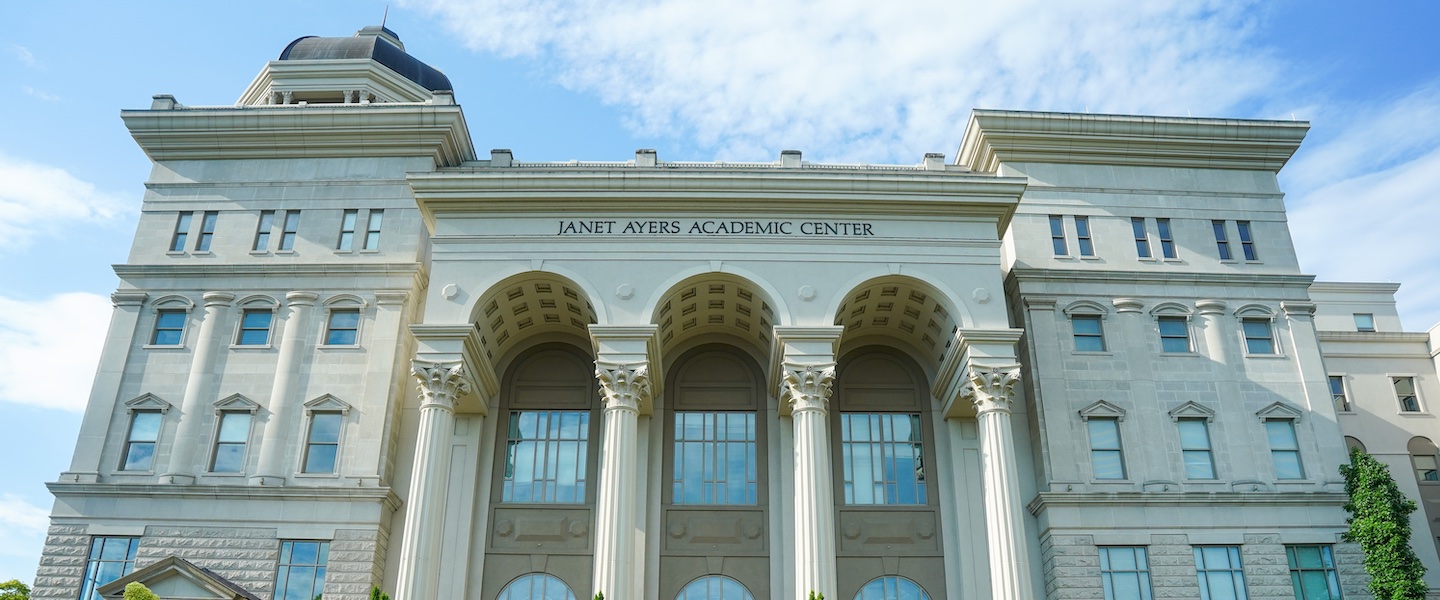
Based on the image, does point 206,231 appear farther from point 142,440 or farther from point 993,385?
point 993,385

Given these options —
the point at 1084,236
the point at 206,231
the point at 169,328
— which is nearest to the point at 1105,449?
the point at 1084,236

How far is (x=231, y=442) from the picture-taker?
35125 millimetres

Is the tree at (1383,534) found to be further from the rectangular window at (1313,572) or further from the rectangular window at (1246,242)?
the rectangular window at (1246,242)

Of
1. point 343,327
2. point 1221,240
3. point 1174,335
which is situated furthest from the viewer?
point 1221,240

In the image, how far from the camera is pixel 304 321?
36.9m

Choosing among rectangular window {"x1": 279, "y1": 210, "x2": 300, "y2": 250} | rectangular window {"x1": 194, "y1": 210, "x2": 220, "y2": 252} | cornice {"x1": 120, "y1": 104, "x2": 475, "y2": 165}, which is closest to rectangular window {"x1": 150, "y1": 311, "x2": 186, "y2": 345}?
rectangular window {"x1": 194, "y1": 210, "x2": 220, "y2": 252}

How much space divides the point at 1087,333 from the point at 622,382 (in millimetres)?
15459

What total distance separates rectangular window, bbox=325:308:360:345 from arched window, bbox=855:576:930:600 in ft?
59.4

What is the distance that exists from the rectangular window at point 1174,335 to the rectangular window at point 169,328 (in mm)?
31906

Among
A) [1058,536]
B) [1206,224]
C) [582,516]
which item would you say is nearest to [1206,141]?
[1206,224]

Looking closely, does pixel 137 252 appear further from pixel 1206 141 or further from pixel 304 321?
pixel 1206 141

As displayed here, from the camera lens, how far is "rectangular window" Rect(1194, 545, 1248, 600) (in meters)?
33.7

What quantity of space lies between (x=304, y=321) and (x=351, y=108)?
7728 mm

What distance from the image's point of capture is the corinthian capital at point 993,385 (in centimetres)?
3359
